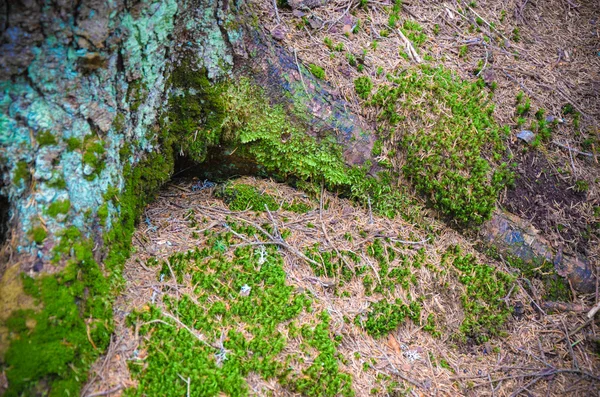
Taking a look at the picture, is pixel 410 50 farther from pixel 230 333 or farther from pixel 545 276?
pixel 230 333

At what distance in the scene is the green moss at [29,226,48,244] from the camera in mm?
2307

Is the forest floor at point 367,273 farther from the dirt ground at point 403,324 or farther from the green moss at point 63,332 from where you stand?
the green moss at point 63,332

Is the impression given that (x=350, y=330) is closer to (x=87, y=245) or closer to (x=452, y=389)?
(x=452, y=389)

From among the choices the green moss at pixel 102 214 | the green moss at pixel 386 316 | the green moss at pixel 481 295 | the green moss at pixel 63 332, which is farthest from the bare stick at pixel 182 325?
the green moss at pixel 481 295

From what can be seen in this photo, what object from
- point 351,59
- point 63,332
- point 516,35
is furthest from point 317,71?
point 63,332

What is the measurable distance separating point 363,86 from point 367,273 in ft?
5.44

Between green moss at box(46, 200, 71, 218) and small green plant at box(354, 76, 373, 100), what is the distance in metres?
2.51

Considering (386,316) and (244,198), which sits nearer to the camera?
(386,316)

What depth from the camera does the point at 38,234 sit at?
231 centimetres

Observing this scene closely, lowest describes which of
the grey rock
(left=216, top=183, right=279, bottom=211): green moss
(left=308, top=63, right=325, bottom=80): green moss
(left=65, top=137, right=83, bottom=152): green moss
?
(left=216, top=183, right=279, bottom=211): green moss

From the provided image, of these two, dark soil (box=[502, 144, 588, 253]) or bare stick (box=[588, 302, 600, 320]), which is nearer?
bare stick (box=[588, 302, 600, 320])

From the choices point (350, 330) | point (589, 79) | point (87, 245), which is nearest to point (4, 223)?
point (87, 245)

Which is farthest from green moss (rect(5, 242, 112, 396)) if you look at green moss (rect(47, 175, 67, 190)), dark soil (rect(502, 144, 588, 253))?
dark soil (rect(502, 144, 588, 253))

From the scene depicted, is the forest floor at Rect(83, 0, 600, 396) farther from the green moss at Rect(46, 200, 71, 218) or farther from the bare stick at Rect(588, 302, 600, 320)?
the green moss at Rect(46, 200, 71, 218)
